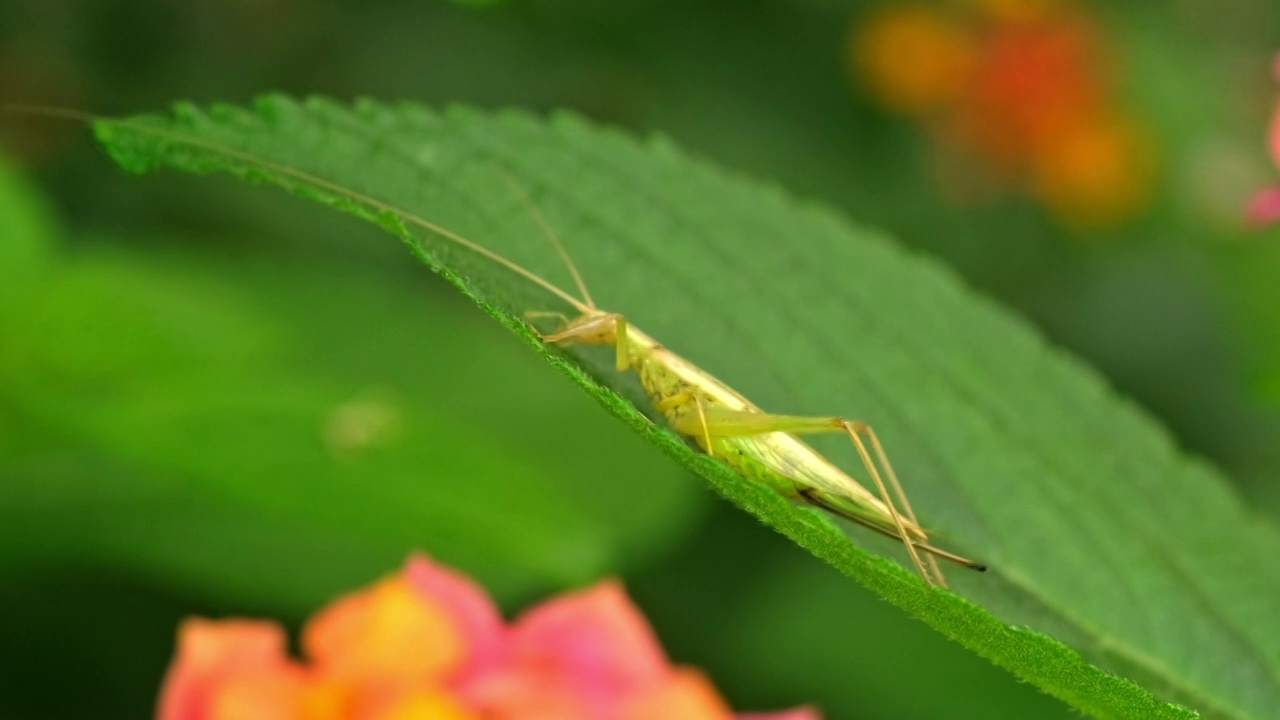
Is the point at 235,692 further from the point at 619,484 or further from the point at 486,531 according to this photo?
the point at 619,484

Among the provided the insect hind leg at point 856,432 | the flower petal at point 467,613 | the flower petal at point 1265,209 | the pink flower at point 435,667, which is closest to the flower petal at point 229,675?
the pink flower at point 435,667

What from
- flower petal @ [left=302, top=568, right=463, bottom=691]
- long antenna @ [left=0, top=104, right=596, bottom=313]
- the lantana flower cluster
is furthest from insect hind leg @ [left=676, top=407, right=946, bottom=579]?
the lantana flower cluster

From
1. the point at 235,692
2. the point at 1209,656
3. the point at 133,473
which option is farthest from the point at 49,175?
the point at 1209,656

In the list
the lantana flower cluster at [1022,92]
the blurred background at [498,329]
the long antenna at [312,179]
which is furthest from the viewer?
the lantana flower cluster at [1022,92]

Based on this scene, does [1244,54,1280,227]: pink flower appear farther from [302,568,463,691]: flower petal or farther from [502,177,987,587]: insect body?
[302,568,463,691]: flower petal

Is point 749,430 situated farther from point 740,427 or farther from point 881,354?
point 881,354

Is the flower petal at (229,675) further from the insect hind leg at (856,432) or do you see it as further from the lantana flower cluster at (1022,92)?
the lantana flower cluster at (1022,92)
